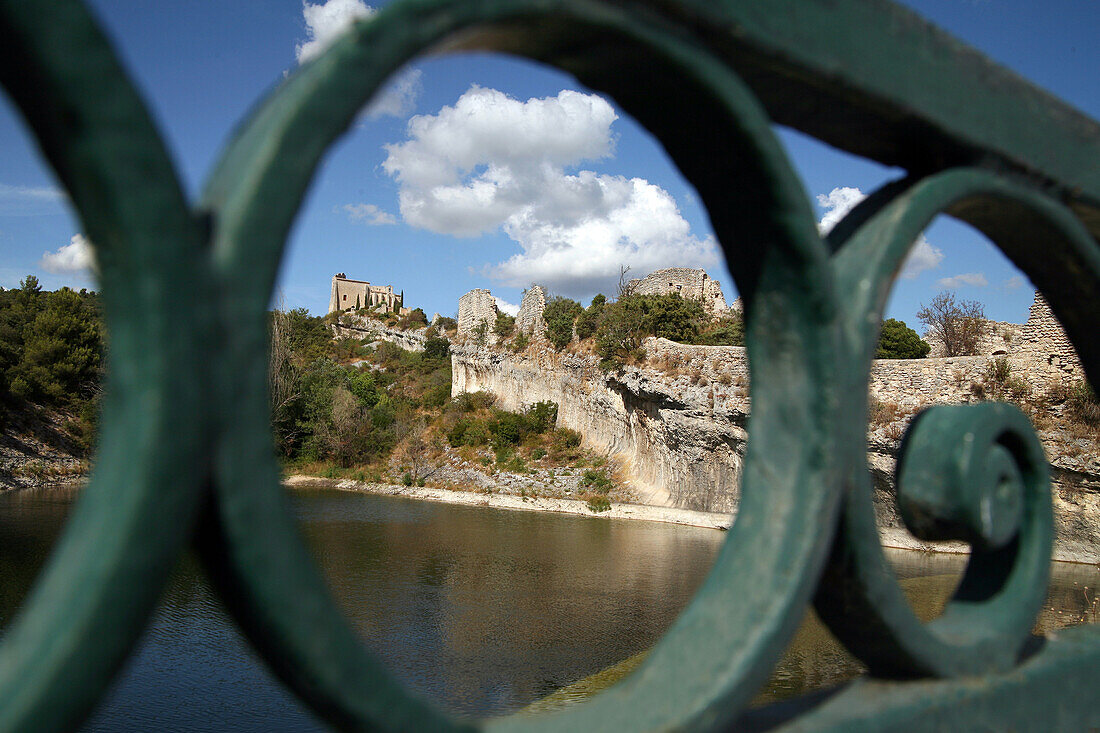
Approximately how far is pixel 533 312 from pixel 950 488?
22365mm

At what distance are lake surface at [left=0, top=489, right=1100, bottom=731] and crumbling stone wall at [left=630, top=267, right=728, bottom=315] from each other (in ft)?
30.7

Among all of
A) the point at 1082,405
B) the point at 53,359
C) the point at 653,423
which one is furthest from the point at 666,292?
the point at 53,359

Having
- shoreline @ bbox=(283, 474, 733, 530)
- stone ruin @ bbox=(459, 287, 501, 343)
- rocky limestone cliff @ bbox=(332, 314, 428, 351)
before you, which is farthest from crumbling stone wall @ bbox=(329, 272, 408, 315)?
shoreline @ bbox=(283, 474, 733, 530)

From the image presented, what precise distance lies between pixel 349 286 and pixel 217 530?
2157 inches

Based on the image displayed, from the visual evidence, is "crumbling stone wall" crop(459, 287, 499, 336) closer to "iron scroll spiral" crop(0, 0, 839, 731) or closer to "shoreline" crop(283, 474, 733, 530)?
"shoreline" crop(283, 474, 733, 530)

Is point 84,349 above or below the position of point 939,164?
above

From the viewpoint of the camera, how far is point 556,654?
6844 mm

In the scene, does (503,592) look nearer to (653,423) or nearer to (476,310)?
(653,423)

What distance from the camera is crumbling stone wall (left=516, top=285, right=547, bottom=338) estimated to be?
72.8ft

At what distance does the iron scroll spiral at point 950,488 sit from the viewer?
0.63 m

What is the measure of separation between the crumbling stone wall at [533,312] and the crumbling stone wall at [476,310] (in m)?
2.08

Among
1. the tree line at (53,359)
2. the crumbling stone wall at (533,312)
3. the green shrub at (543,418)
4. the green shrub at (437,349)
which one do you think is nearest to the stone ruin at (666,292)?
the crumbling stone wall at (533,312)

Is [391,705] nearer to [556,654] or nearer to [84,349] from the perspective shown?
[556,654]

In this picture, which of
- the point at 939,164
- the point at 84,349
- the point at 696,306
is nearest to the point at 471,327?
the point at 696,306
